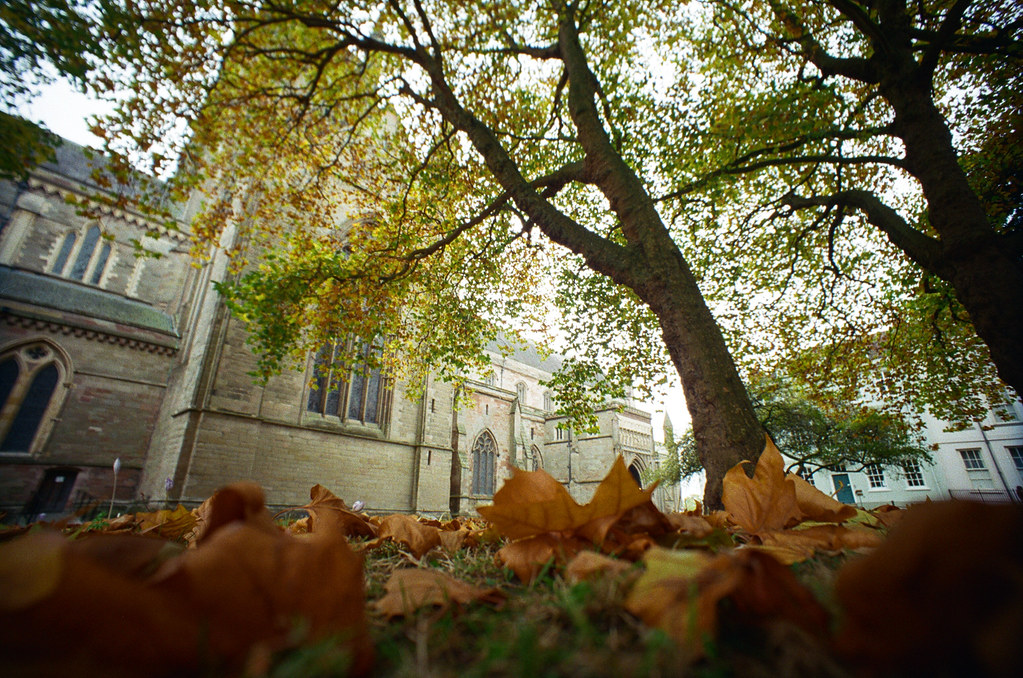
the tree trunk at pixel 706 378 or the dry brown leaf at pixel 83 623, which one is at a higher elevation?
the tree trunk at pixel 706 378

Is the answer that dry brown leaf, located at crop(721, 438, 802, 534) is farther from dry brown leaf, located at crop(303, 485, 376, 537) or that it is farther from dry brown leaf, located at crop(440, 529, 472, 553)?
dry brown leaf, located at crop(303, 485, 376, 537)

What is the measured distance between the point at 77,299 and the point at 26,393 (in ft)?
15.8

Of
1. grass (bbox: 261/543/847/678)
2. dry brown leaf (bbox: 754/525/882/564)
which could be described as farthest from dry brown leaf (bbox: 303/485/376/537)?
dry brown leaf (bbox: 754/525/882/564)

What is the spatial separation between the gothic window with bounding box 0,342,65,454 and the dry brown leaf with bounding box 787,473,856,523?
1961 cm

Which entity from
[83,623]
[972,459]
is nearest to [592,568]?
[83,623]

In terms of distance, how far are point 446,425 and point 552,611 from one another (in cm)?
1407

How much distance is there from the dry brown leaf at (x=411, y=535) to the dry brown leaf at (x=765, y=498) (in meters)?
1.11

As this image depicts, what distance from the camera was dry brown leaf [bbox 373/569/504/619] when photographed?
771 millimetres

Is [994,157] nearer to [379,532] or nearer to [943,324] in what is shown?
[943,324]

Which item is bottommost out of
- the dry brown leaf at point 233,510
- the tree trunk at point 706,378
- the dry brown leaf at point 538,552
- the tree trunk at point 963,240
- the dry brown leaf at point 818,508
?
the dry brown leaf at point 538,552

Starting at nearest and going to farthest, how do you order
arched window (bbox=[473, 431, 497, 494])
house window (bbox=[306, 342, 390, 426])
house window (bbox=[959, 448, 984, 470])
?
house window (bbox=[306, 342, 390, 426]) < arched window (bbox=[473, 431, 497, 494]) < house window (bbox=[959, 448, 984, 470])

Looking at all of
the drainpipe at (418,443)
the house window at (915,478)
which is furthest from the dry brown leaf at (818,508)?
the house window at (915,478)

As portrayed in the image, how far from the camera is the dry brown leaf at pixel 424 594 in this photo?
→ 2.53 ft

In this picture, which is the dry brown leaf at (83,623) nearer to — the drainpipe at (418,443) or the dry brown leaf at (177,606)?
the dry brown leaf at (177,606)
